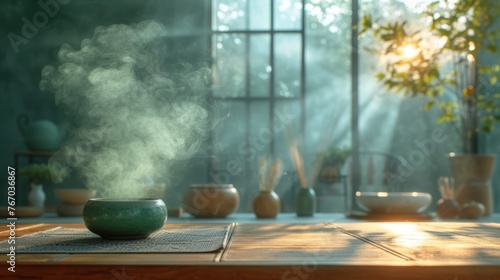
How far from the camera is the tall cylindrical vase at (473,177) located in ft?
9.78

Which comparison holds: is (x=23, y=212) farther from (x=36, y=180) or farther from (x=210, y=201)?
(x=210, y=201)

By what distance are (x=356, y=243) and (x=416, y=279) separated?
0.90 feet

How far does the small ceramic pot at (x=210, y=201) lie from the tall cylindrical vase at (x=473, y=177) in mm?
1108

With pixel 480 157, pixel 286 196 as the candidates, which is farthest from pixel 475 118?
pixel 286 196

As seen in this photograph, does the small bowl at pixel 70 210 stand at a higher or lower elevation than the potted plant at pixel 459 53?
lower

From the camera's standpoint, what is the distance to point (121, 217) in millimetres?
972

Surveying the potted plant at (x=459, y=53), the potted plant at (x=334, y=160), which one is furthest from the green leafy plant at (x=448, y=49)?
the potted plant at (x=334, y=160)

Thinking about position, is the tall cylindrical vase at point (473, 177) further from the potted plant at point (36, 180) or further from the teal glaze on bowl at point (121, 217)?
the teal glaze on bowl at point (121, 217)

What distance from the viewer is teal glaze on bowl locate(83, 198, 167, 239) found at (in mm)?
970

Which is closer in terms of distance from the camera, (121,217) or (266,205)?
(121,217)

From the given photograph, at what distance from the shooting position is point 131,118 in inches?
163

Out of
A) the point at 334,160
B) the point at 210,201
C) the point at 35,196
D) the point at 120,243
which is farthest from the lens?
the point at 334,160

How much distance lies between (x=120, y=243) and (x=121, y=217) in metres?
0.04

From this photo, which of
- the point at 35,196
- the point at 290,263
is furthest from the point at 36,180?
the point at 290,263
